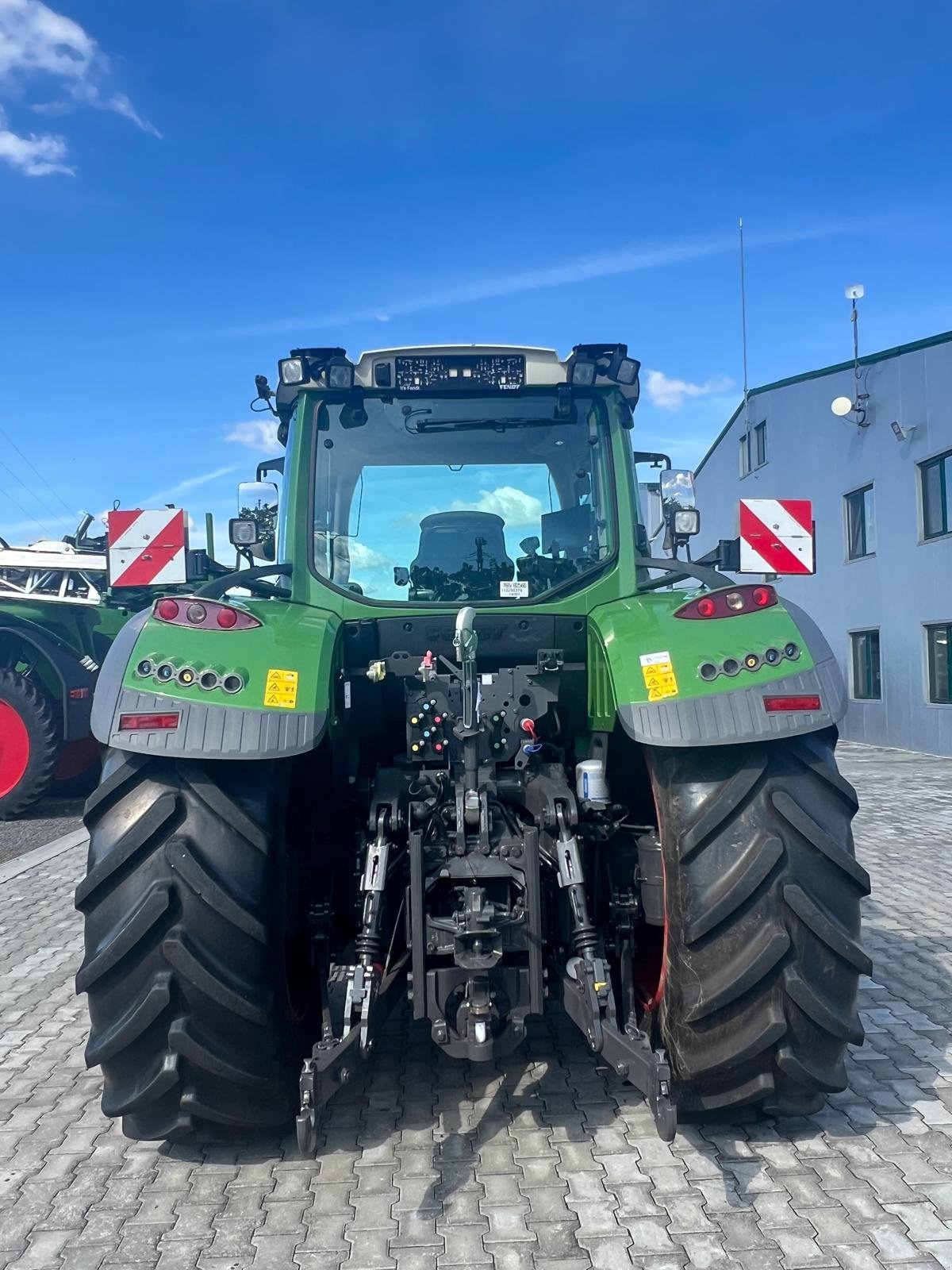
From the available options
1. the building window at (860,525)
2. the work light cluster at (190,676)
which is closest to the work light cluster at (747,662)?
the work light cluster at (190,676)

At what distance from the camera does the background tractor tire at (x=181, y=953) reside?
276 centimetres

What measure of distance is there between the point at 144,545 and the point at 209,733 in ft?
12.2

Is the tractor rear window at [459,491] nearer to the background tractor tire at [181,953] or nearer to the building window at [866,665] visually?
the background tractor tire at [181,953]

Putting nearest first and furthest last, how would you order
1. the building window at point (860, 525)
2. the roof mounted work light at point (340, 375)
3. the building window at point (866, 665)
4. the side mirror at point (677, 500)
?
the roof mounted work light at point (340, 375)
the side mirror at point (677, 500)
the building window at point (860, 525)
the building window at point (866, 665)

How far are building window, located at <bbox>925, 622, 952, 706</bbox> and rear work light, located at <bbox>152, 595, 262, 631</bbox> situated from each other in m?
13.5

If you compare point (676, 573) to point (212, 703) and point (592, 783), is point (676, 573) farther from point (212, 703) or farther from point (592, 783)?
point (212, 703)

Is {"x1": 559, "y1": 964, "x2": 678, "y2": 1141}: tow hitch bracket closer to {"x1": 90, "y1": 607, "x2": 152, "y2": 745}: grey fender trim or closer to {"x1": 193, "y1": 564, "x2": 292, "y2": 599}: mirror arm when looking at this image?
{"x1": 90, "y1": 607, "x2": 152, "y2": 745}: grey fender trim

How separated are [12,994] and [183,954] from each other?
236cm

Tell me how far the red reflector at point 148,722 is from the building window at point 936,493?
13853 mm

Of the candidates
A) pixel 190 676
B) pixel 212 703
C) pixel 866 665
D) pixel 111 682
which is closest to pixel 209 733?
pixel 212 703

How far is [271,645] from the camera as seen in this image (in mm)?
3043

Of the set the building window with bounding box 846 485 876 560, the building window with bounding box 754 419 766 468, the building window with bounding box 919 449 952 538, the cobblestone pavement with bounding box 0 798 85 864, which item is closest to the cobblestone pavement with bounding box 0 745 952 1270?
the cobblestone pavement with bounding box 0 798 85 864

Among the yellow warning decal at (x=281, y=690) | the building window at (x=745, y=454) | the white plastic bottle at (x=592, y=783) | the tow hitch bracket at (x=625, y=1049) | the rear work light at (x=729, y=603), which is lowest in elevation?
the tow hitch bracket at (x=625, y=1049)

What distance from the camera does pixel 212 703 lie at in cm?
284
